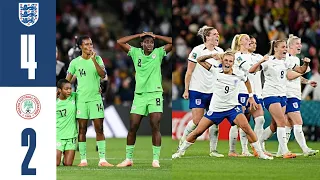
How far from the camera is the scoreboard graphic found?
646cm

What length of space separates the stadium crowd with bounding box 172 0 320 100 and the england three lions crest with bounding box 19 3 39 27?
1446cm

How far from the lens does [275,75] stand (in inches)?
540

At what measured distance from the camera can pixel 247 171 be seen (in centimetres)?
1117

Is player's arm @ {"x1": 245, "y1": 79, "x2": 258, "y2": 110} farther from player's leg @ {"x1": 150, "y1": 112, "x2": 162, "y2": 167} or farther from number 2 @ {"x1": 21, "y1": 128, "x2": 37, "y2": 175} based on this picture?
number 2 @ {"x1": 21, "y1": 128, "x2": 37, "y2": 175}

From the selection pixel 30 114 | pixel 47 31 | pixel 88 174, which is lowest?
pixel 88 174

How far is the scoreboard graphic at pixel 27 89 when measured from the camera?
6.46 m

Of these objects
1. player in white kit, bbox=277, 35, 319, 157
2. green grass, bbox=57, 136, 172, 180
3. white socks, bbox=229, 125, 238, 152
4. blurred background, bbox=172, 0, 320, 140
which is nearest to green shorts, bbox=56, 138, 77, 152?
green grass, bbox=57, 136, 172, 180

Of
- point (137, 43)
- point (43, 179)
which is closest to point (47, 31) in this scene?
point (43, 179)

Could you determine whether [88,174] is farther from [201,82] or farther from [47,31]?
[47,31]

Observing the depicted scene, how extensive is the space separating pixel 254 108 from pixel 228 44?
32.1 ft

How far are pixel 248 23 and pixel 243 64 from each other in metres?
9.77

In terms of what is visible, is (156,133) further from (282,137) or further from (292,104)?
(292,104)

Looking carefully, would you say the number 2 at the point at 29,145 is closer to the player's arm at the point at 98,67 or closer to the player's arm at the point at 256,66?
the player's arm at the point at 98,67

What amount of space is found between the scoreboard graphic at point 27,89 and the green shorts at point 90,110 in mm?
5747
